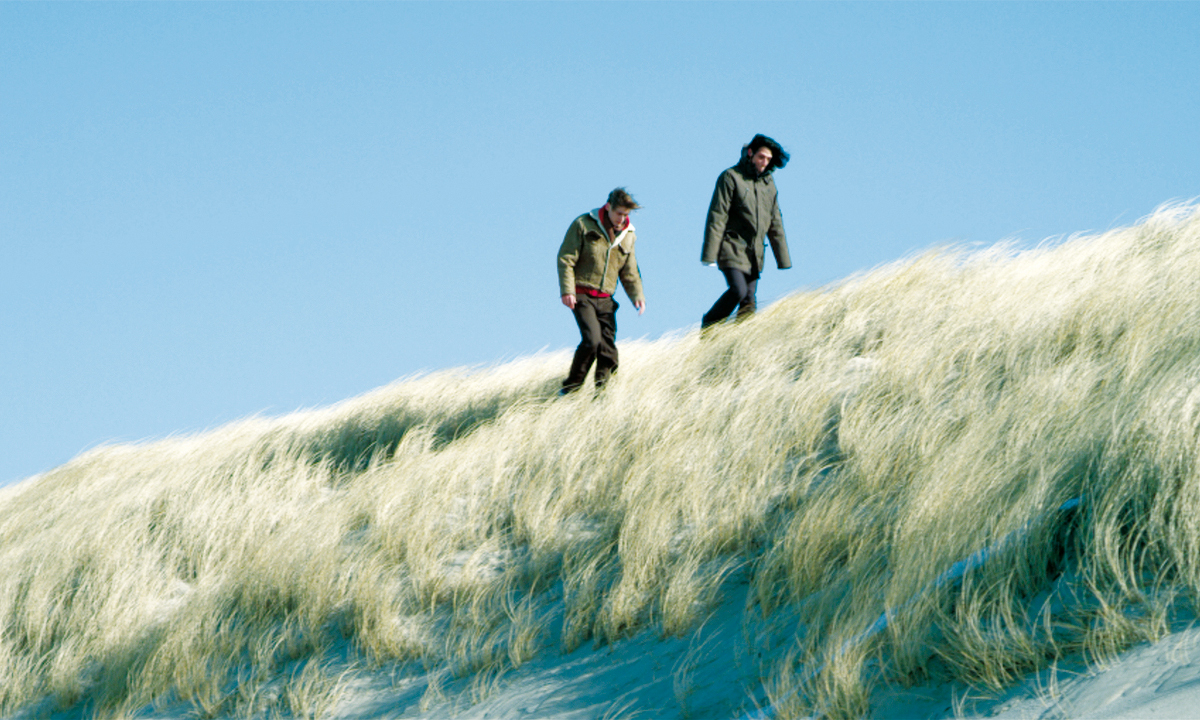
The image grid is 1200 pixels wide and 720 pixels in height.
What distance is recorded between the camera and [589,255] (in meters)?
8.34

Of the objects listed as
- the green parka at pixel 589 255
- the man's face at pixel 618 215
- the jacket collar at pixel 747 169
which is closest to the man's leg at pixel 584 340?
the green parka at pixel 589 255

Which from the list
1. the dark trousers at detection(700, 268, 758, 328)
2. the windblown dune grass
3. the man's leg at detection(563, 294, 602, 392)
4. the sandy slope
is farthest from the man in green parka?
the sandy slope

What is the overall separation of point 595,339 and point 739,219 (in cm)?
177

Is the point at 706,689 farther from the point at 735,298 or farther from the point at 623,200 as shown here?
the point at 735,298

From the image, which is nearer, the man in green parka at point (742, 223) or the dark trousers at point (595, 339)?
the dark trousers at point (595, 339)

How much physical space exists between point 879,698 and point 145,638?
15.1ft

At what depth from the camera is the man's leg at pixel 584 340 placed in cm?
828

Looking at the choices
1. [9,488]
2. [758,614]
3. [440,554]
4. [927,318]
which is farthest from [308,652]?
[9,488]

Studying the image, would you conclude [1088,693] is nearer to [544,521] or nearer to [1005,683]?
[1005,683]

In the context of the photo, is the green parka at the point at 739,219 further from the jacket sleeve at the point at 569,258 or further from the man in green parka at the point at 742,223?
the jacket sleeve at the point at 569,258

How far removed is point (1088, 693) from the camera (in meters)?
3.00

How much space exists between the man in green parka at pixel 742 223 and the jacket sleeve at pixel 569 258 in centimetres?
115

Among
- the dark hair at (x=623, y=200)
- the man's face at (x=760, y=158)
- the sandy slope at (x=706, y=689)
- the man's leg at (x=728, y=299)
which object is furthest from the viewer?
the man's face at (x=760, y=158)

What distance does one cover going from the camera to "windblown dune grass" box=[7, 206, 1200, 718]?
→ 348 cm
